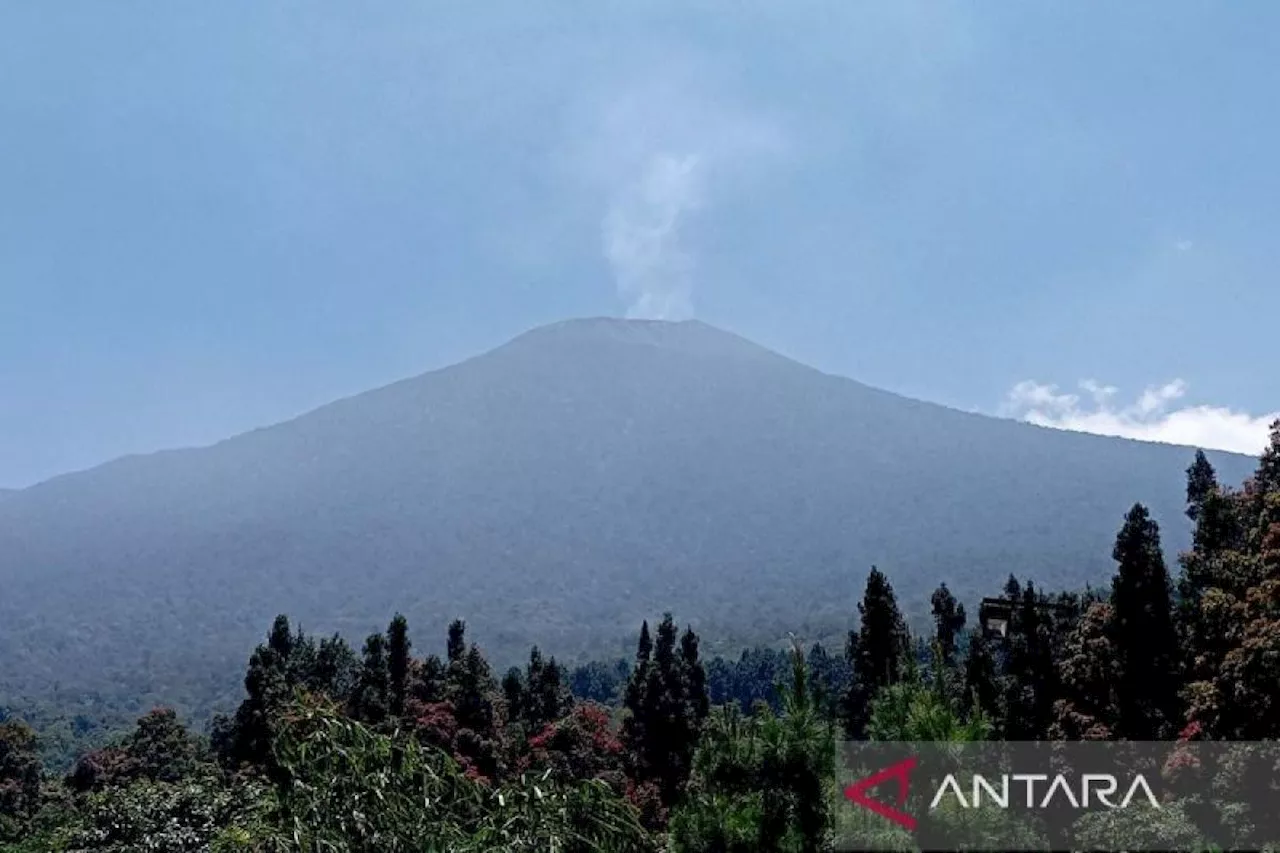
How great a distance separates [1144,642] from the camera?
21734mm

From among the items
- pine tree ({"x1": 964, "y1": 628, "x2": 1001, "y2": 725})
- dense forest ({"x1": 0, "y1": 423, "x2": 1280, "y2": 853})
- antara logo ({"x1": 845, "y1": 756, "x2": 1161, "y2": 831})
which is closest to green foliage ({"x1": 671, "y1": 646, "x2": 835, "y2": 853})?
dense forest ({"x1": 0, "y1": 423, "x2": 1280, "y2": 853})

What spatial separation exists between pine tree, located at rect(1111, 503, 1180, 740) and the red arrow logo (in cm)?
1301

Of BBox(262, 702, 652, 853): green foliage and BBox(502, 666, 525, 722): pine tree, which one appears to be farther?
BBox(502, 666, 525, 722): pine tree

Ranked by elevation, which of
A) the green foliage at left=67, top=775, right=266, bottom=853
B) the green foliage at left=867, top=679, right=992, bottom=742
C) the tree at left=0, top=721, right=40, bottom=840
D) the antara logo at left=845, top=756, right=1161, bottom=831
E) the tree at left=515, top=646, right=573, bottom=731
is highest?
the green foliage at left=867, top=679, right=992, bottom=742

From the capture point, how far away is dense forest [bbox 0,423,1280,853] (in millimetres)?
6605

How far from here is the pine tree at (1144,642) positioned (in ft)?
68.7

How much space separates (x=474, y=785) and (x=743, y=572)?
187441 millimetres

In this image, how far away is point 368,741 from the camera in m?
6.66

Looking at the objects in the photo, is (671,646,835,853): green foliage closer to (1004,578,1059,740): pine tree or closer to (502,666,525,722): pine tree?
(1004,578,1059,740): pine tree

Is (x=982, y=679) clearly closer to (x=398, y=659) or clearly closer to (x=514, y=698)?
(x=514, y=698)

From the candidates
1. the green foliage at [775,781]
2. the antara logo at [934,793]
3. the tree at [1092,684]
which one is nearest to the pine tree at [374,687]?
the tree at [1092,684]
